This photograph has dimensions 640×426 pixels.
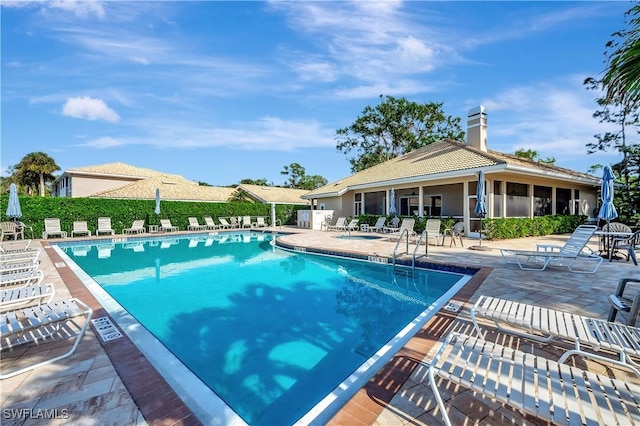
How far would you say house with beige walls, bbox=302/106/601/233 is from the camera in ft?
47.3

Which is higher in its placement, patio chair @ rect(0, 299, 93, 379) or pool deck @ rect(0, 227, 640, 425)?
patio chair @ rect(0, 299, 93, 379)

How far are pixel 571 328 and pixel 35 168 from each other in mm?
53236

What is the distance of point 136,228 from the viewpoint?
19016 mm

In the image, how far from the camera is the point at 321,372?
3.70m

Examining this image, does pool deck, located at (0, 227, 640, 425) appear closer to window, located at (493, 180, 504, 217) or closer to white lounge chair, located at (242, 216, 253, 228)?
window, located at (493, 180, 504, 217)

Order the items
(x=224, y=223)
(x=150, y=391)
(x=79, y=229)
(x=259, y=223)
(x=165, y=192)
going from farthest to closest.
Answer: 1. (x=165, y=192)
2. (x=259, y=223)
3. (x=224, y=223)
4. (x=79, y=229)
5. (x=150, y=391)

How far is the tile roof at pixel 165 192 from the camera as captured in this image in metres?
25.1

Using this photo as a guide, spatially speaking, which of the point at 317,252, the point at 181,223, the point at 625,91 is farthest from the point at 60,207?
the point at 625,91

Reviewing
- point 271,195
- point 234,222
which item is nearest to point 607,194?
point 234,222

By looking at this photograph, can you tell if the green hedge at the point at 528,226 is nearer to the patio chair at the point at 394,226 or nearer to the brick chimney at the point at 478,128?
the patio chair at the point at 394,226

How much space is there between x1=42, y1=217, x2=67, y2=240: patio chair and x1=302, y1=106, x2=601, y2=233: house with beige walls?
16293 millimetres

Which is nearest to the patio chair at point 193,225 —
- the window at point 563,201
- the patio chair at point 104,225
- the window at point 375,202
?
the patio chair at point 104,225

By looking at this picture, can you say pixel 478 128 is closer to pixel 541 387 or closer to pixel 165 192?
→ pixel 541 387

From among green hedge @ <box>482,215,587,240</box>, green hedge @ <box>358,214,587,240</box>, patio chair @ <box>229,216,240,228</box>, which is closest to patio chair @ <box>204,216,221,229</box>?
patio chair @ <box>229,216,240,228</box>
